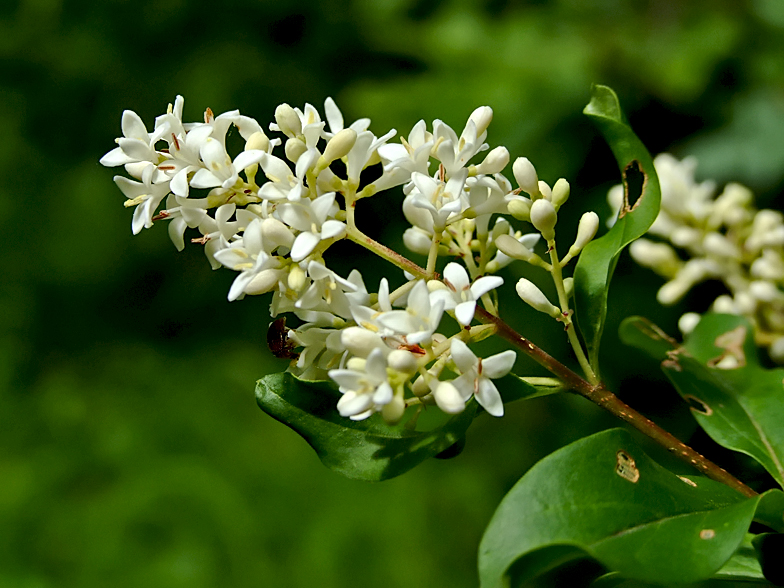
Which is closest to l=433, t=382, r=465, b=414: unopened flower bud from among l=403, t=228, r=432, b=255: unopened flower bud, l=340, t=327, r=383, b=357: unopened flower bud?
l=340, t=327, r=383, b=357: unopened flower bud

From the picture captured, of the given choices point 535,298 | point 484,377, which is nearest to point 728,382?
point 535,298

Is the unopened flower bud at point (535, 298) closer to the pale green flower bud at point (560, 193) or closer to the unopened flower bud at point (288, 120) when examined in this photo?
the pale green flower bud at point (560, 193)

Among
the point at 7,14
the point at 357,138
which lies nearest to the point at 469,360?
the point at 357,138

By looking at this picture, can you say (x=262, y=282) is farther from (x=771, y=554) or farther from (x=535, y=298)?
(x=771, y=554)

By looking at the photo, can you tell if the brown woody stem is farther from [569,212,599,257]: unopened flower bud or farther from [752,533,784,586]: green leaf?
[569,212,599,257]: unopened flower bud

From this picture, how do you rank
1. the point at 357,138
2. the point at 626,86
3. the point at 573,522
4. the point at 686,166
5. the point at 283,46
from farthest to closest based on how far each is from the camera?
the point at 283,46, the point at 626,86, the point at 686,166, the point at 357,138, the point at 573,522

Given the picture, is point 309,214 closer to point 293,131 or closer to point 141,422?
point 293,131

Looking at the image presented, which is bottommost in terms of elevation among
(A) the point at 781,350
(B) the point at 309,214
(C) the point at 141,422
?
(C) the point at 141,422
